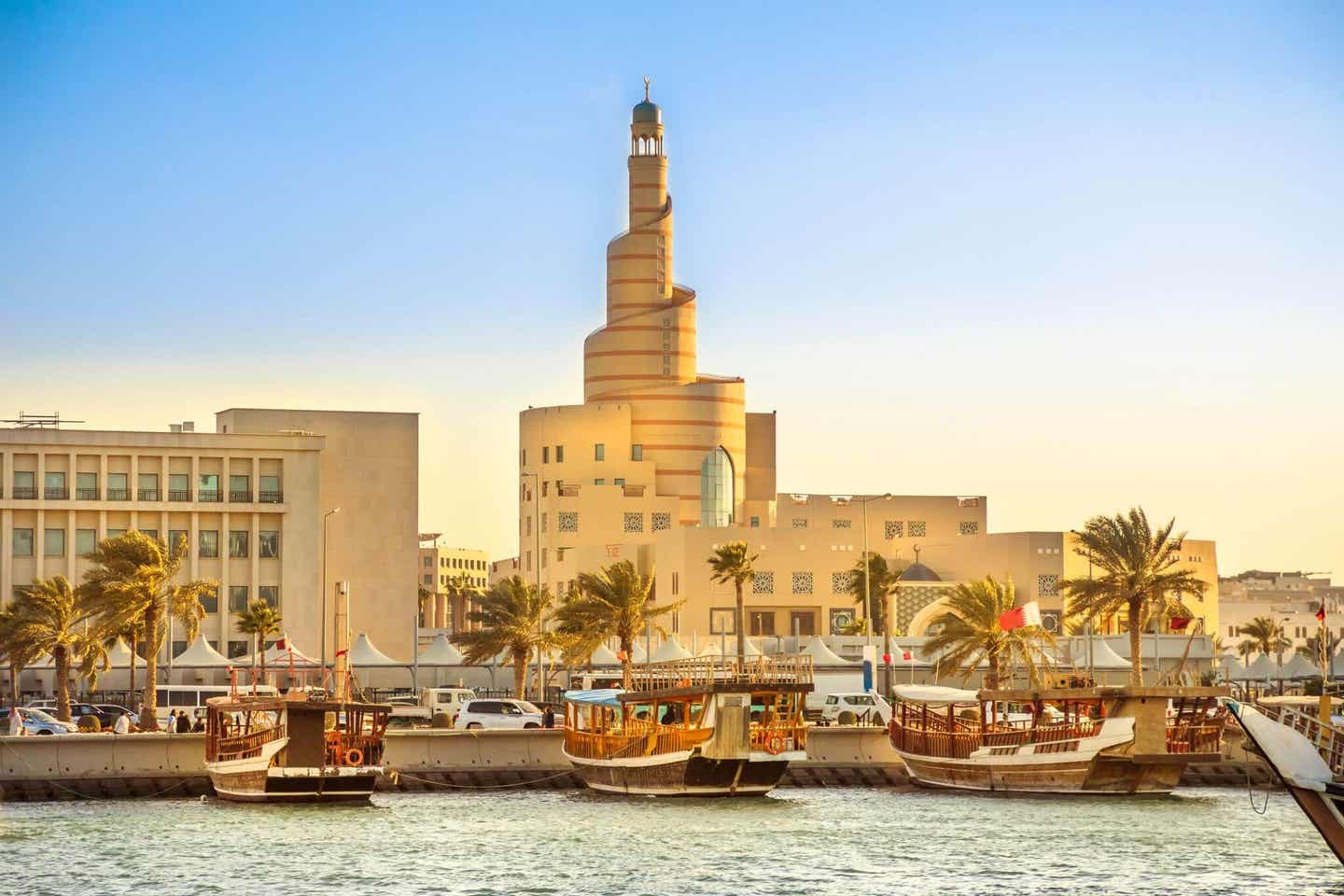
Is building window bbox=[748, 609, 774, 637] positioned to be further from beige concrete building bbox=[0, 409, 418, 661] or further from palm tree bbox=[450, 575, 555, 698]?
palm tree bbox=[450, 575, 555, 698]

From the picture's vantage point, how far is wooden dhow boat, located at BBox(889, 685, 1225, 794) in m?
53.4

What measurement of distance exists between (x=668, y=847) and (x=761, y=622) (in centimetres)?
10751

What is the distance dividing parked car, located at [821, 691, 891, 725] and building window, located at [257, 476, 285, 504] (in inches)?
1623

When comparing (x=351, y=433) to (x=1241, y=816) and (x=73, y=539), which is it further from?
(x=1241, y=816)

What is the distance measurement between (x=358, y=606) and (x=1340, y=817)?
81.8 m

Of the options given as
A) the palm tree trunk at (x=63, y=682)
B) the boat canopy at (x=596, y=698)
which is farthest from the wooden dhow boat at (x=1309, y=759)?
the palm tree trunk at (x=63, y=682)

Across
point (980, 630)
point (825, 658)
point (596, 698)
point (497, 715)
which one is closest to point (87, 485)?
point (825, 658)

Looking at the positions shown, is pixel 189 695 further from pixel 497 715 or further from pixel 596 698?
pixel 596 698

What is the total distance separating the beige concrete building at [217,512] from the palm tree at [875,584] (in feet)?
111

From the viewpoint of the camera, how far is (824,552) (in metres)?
153

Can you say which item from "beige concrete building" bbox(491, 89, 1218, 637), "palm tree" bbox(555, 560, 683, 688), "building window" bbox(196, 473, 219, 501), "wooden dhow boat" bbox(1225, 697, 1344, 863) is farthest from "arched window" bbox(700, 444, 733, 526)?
"wooden dhow boat" bbox(1225, 697, 1344, 863)

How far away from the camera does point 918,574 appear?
147250 mm

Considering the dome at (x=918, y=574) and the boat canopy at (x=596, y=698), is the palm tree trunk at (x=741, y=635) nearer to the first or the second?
the boat canopy at (x=596, y=698)

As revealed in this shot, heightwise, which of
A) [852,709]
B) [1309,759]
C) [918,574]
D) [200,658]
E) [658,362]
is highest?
[658,362]
